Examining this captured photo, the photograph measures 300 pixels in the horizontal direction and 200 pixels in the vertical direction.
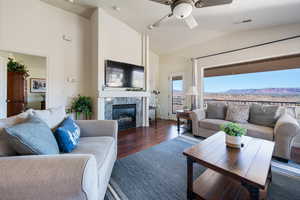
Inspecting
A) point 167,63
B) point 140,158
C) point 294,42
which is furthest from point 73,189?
point 167,63

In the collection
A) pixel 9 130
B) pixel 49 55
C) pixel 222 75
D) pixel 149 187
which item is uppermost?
pixel 49 55

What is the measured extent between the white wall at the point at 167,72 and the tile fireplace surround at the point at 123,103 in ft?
4.83

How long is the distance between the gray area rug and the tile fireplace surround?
5.23 ft

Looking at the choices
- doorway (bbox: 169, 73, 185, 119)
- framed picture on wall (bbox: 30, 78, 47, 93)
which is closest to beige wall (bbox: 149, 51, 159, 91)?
doorway (bbox: 169, 73, 185, 119)

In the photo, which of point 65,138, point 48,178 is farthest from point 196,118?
point 48,178

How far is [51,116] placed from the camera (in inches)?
56.6

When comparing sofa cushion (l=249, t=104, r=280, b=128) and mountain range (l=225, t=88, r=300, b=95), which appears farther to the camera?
mountain range (l=225, t=88, r=300, b=95)

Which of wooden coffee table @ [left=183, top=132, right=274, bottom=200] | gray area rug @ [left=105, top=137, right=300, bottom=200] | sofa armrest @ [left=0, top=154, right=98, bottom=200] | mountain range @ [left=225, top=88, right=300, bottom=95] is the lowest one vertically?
gray area rug @ [left=105, top=137, right=300, bottom=200]

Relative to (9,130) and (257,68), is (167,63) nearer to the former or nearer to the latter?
(257,68)

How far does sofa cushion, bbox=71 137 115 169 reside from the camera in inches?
48.7

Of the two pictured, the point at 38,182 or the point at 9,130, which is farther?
the point at 9,130

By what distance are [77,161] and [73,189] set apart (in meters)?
0.14

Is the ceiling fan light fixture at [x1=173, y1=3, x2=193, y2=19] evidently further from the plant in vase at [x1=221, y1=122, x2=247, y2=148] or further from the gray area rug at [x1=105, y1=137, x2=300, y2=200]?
the gray area rug at [x1=105, y1=137, x2=300, y2=200]

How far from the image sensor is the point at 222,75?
3.87 metres
